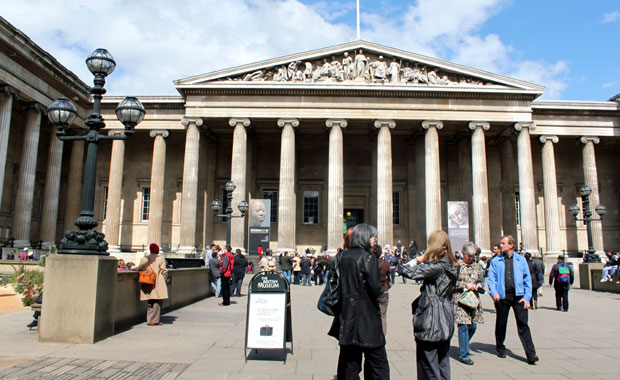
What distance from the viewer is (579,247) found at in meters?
35.9

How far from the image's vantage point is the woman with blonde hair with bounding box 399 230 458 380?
16.6 feet

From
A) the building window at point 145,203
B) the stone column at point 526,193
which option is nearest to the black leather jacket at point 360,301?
the stone column at point 526,193

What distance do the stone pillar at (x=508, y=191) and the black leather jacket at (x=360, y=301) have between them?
104 ft

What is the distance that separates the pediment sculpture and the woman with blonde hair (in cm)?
2689

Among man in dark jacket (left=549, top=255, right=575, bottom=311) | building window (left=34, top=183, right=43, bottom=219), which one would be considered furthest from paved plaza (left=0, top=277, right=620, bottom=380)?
building window (left=34, top=183, right=43, bottom=219)

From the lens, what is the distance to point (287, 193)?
30281 mm

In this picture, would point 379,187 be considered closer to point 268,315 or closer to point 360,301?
point 268,315

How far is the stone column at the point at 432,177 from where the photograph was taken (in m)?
30.1

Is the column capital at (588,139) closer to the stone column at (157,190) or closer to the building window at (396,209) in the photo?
the building window at (396,209)

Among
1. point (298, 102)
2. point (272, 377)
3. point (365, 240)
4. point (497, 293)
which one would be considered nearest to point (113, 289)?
point (272, 377)

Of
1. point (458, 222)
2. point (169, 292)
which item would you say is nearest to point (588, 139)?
point (458, 222)

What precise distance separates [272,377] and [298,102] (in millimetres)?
26238

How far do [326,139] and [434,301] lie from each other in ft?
103

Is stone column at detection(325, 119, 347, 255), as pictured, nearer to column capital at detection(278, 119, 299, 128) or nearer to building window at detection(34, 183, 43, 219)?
column capital at detection(278, 119, 299, 128)
